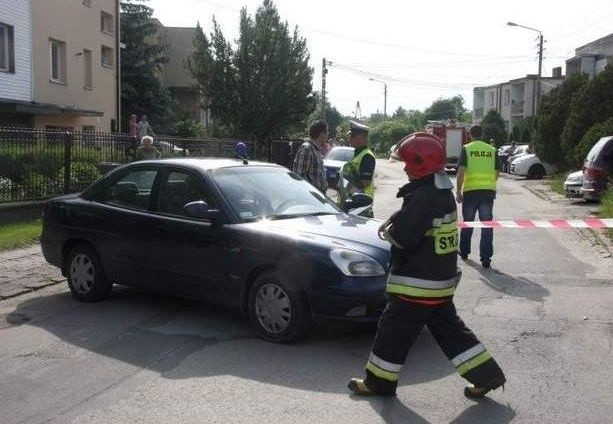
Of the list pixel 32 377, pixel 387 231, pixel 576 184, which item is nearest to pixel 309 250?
pixel 387 231

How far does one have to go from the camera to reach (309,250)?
5.62 metres

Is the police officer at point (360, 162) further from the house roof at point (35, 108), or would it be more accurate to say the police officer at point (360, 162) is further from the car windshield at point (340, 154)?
the car windshield at point (340, 154)

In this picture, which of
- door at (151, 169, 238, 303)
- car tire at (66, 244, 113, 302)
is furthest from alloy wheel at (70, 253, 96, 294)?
door at (151, 169, 238, 303)

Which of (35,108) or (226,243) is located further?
(35,108)

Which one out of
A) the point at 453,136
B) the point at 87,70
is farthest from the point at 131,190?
the point at 453,136

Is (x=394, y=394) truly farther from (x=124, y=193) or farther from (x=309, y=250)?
(x=124, y=193)

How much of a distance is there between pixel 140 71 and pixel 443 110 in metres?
77.5

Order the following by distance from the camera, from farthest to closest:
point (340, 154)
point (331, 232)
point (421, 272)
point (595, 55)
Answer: point (595, 55) < point (340, 154) < point (331, 232) < point (421, 272)

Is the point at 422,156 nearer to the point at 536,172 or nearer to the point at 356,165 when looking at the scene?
the point at 356,165

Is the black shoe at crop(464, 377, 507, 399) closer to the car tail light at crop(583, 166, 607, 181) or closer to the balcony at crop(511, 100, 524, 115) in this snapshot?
the car tail light at crop(583, 166, 607, 181)

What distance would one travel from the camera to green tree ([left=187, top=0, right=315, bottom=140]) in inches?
1196

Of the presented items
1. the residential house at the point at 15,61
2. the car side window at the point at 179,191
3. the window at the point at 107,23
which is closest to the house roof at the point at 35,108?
the residential house at the point at 15,61

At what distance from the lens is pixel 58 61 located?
26938 mm

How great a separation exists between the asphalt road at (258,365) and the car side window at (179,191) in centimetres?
101
